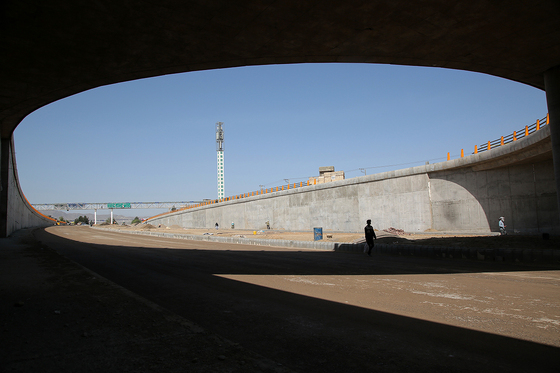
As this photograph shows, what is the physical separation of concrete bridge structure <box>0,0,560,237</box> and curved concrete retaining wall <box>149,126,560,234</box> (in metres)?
12.2

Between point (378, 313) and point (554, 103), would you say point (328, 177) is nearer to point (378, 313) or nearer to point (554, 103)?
point (554, 103)

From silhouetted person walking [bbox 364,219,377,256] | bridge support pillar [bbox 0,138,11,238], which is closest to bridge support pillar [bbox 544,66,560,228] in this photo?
silhouetted person walking [bbox 364,219,377,256]

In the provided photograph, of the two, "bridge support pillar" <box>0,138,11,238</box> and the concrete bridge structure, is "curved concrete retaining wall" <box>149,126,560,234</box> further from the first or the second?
"bridge support pillar" <box>0,138,11,238</box>

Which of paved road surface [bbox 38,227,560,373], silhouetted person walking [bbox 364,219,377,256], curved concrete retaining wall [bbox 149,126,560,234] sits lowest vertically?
paved road surface [bbox 38,227,560,373]

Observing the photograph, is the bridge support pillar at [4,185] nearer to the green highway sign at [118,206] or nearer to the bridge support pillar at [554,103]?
the bridge support pillar at [554,103]

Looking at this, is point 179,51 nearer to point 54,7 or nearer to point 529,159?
point 54,7

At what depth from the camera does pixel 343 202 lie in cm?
3744

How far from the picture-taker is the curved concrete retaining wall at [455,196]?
24.9 meters

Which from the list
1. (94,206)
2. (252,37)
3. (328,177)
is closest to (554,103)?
(252,37)

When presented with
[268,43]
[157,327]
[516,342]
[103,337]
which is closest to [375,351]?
[516,342]

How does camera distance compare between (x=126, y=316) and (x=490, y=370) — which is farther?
(x=126, y=316)

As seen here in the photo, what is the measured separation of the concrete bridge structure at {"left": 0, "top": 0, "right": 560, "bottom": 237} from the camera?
341 inches

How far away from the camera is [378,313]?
5930mm

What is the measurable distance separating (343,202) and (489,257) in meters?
Answer: 24.0
